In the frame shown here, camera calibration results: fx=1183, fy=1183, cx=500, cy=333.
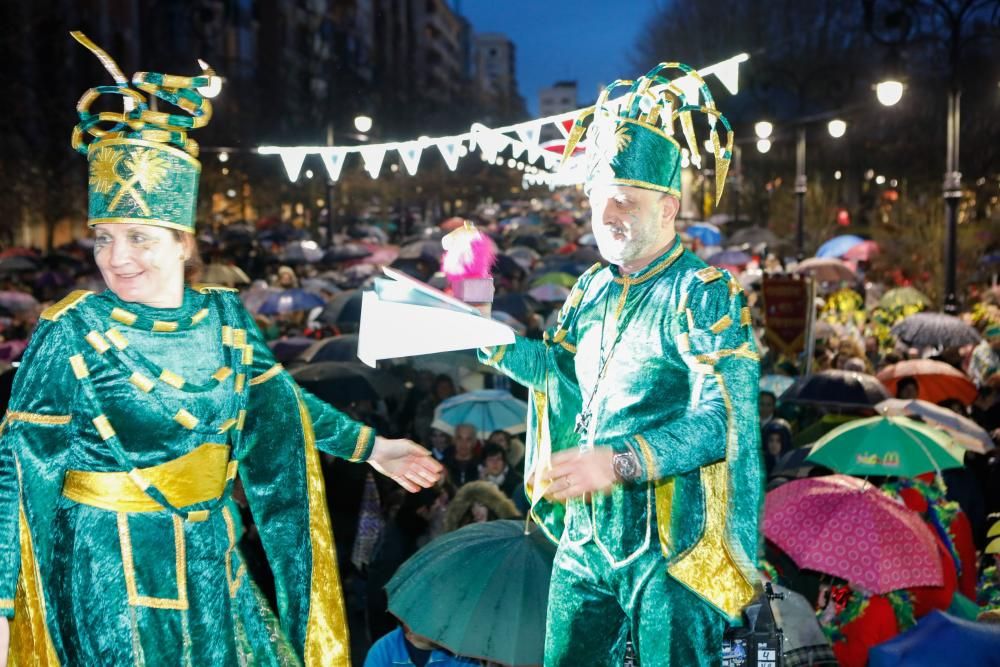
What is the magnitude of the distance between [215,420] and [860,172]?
153 ft

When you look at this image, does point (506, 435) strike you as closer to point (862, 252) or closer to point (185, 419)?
point (185, 419)

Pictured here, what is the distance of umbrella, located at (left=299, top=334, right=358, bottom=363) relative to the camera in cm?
A: 1108

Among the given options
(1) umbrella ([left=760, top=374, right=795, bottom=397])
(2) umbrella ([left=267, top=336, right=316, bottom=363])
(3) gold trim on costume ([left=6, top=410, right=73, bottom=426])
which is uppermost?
(3) gold trim on costume ([left=6, top=410, right=73, bottom=426])

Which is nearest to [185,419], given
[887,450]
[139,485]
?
[139,485]

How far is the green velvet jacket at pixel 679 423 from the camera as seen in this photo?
3.23 metres

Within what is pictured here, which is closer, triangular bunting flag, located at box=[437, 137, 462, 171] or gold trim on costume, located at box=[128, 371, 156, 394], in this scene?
gold trim on costume, located at box=[128, 371, 156, 394]

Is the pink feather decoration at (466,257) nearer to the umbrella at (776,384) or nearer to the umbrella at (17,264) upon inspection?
the umbrella at (776,384)

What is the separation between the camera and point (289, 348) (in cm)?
1292

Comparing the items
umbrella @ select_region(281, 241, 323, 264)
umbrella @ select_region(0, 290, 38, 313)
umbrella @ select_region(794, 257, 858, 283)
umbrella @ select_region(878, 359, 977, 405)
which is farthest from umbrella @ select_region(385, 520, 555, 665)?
umbrella @ select_region(281, 241, 323, 264)

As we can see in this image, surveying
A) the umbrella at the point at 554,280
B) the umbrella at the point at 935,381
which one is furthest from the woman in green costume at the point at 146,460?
the umbrella at the point at 554,280

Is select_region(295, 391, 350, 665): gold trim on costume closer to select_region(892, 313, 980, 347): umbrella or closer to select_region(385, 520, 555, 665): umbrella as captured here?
select_region(385, 520, 555, 665): umbrella

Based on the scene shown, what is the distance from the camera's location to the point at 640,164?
349 centimetres

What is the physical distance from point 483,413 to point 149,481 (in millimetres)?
6432

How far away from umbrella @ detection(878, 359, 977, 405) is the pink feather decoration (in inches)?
297
